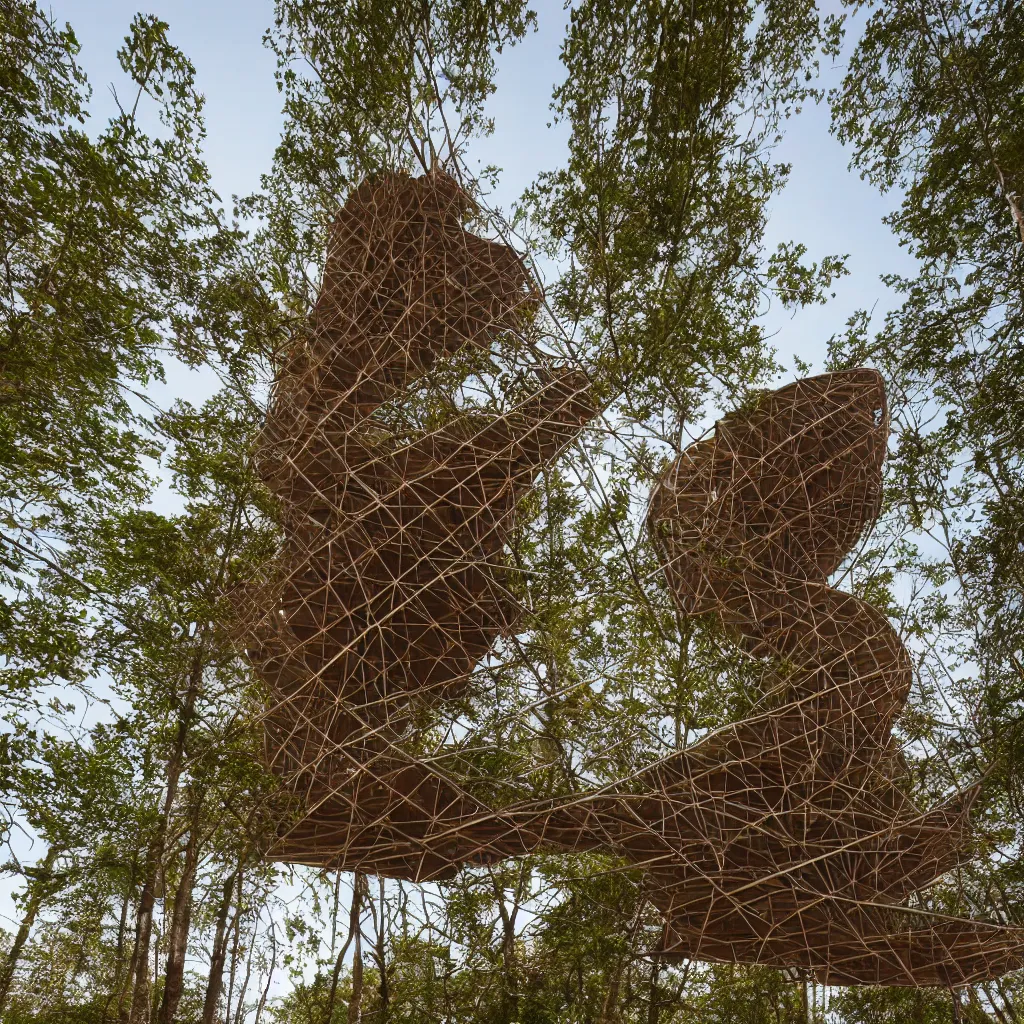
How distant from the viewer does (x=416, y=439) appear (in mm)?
4430

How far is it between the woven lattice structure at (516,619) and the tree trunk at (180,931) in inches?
94.2

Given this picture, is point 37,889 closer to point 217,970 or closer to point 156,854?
point 156,854

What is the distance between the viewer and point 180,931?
19.7ft

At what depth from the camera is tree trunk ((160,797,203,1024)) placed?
555 cm

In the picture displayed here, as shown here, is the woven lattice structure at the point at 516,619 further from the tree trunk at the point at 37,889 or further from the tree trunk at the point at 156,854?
the tree trunk at the point at 156,854

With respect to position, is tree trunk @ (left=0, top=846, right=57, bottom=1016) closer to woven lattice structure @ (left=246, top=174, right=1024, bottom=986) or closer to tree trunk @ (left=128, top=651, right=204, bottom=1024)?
tree trunk @ (left=128, top=651, right=204, bottom=1024)

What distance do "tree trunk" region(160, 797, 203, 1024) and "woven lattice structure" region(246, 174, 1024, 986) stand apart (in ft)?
7.85

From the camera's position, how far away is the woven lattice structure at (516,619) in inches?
149

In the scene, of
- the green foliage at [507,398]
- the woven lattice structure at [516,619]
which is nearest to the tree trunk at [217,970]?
the green foliage at [507,398]

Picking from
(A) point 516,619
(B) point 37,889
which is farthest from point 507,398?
(B) point 37,889

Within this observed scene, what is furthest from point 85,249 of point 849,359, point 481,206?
point 849,359

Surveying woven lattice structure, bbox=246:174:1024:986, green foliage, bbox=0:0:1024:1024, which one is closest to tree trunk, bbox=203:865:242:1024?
green foliage, bbox=0:0:1024:1024

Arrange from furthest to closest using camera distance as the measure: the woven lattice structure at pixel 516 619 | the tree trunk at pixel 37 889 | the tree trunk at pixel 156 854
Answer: the tree trunk at pixel 156 854
the tree trunk at pixel 37 889
the woven lattice structure at pixel 516 619

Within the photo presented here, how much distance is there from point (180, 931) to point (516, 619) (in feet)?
14.1
